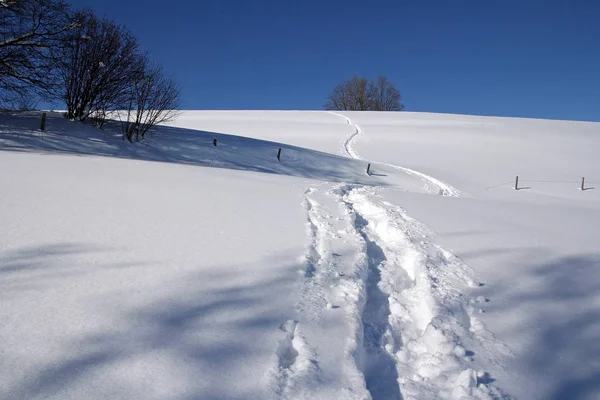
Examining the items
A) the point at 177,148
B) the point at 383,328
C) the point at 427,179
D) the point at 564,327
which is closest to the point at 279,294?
the point at 383,328

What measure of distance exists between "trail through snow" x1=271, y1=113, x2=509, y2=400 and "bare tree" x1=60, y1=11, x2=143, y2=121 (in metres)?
15.6

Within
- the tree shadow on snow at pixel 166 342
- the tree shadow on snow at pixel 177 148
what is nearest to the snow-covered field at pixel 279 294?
the tree shadow on snow at pixel 166 342

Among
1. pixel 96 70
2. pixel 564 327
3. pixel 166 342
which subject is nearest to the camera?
pixel 166 342

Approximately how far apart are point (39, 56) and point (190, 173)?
9137mm

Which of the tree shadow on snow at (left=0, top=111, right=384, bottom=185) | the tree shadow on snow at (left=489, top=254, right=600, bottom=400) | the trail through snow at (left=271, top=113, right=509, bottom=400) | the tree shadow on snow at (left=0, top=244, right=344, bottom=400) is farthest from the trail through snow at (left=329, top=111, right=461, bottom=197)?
the tree shadow on snow at (left=0, top=244, right=344, bottom=400)

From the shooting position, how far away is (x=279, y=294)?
9.29 feet

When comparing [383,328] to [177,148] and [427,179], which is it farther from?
[427,179]

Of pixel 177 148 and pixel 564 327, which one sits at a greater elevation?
pixel 177 148

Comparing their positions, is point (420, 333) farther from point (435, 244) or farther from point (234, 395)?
point (435, 244)

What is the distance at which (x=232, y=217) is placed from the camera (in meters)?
4.89

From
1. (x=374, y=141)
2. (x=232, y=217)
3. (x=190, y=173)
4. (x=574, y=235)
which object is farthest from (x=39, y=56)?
(x=374, y=141)

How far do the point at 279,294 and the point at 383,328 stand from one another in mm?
843

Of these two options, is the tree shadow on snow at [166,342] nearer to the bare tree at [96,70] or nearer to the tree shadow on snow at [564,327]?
the tree shadow on snow at [564,327]

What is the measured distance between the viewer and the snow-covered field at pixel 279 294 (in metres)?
1.93
